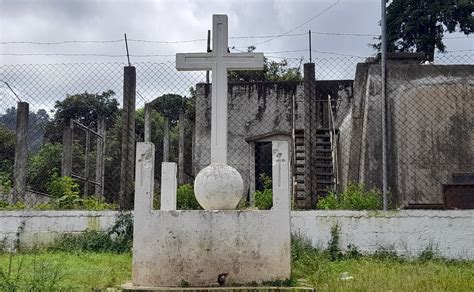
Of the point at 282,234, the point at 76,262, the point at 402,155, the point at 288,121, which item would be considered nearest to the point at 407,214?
the point at 402,155

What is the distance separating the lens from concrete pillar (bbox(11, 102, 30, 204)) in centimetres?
845

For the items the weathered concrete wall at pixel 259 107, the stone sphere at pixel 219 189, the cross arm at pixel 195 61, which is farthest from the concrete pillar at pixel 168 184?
the weathered concrete wall at pixel 259 107

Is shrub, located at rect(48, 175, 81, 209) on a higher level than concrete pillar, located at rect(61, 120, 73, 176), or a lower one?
lower

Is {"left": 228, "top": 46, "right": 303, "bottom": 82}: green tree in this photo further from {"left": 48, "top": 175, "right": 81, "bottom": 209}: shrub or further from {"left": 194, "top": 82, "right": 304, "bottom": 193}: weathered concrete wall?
{"left": 48, "top": 175, "right": 81, "bottom": 209}: shrub

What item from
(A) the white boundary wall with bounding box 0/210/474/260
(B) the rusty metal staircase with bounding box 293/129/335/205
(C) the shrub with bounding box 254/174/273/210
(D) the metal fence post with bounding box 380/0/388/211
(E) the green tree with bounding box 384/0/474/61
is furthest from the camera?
(E) the green tree with bounding box 384/0/474/61

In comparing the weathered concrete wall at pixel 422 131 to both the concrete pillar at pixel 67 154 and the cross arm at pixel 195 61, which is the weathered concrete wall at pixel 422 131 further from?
the concrete pillar at pixel 67 154

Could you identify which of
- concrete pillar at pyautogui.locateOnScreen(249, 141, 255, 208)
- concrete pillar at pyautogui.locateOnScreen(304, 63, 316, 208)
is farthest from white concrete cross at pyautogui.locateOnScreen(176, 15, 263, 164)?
concrete pillar at pyautogui.locateOnScreen(249, 141, 255, 208)

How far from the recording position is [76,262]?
7.05 meters

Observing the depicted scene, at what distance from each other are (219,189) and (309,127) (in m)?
2.82

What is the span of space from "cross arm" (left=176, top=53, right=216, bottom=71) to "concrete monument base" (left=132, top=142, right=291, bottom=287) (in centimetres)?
183

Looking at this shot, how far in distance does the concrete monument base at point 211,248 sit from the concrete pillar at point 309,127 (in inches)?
97.9

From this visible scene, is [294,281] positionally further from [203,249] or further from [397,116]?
[397,116]

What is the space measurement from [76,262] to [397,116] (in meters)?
5.79

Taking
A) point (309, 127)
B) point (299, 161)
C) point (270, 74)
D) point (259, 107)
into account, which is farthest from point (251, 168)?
point (270, 74)
